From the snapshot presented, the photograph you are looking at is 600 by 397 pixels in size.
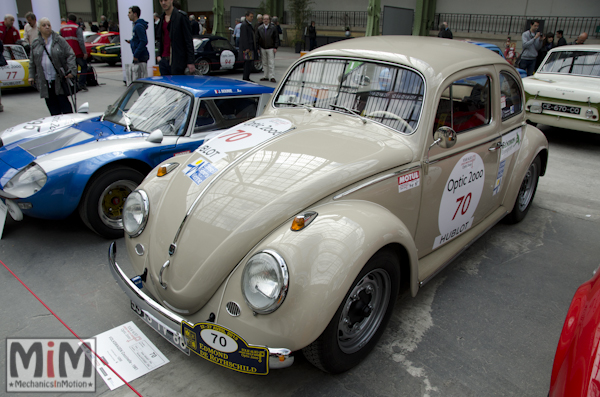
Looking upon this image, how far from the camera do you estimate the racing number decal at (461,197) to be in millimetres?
3090

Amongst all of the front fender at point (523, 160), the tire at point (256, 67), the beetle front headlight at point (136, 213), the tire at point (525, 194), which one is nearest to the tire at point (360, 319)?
the beetle front headlight at point (136, 213)

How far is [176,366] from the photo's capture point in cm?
243

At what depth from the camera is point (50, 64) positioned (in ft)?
20.8

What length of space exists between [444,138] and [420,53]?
29.5 inches

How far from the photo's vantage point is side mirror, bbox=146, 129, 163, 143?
387 centimetres

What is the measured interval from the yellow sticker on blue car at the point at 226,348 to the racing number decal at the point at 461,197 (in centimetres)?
175

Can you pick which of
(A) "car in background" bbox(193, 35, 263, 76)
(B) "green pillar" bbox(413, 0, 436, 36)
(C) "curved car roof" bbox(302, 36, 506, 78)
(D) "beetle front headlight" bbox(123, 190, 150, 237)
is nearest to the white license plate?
(D) "beetle front headlight" bbox(123, 190, 150, 237)

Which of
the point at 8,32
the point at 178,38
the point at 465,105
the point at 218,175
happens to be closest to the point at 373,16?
the point at 178,38

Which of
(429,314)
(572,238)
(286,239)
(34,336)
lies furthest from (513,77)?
(34,336)

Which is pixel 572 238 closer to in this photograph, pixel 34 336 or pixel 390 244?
pixel 390 244

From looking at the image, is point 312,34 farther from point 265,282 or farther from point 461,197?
point 265,282

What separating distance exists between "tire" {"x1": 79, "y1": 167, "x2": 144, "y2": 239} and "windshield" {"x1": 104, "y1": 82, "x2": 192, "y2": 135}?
0.62m

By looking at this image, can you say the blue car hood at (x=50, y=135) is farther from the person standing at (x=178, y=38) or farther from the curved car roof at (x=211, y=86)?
the person standing at (x=178, y=38)

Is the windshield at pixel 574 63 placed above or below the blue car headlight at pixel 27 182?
above
